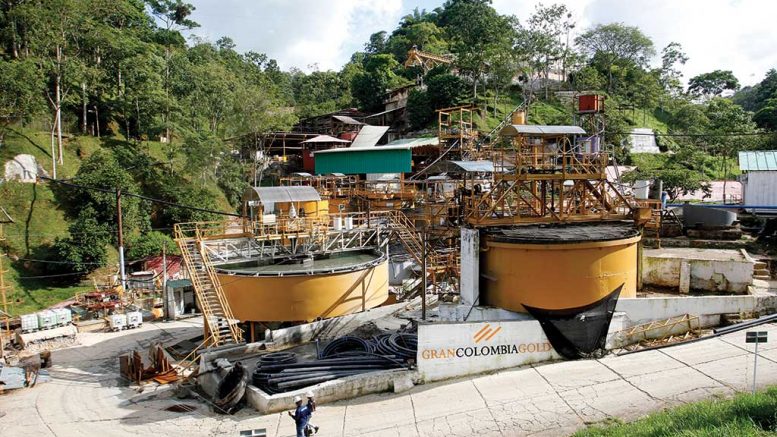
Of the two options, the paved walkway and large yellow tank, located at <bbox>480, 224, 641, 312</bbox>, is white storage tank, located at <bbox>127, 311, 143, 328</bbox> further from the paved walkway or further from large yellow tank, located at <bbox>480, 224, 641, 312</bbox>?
large yellow tank, located at <bbox>480, 224, 641, 312</bbox>

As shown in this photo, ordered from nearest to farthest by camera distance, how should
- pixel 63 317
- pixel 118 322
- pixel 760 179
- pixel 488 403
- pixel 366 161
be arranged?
pixel 488 403, pixel 63 317, pixel 118 322, pixel 760 179, pixel 366 161

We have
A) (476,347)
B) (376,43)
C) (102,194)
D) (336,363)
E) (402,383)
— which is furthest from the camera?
(376,43)

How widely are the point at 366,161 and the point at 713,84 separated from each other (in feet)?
257

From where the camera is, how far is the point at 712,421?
9531mm

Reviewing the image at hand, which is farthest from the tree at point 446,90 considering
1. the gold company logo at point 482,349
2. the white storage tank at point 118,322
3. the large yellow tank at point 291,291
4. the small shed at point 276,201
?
the gold company logo at point 482,349

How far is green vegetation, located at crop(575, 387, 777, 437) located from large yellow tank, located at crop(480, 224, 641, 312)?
508 centimetres

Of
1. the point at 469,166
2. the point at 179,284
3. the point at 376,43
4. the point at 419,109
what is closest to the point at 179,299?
the point at 179,284

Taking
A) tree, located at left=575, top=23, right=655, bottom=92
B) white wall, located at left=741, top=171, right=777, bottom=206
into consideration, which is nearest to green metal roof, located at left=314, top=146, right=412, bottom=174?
white wall, located at left=741, top=171, right=777, bottom=206

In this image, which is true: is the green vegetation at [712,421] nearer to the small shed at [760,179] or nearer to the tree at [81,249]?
the small shed at [760,179]

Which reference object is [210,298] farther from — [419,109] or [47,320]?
[419,109]

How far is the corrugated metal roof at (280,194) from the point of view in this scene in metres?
22.4

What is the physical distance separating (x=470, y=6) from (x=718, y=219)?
66669 mm

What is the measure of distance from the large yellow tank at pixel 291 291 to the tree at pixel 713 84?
8926cm

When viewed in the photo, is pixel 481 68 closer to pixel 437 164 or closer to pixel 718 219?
pixel 718 219
